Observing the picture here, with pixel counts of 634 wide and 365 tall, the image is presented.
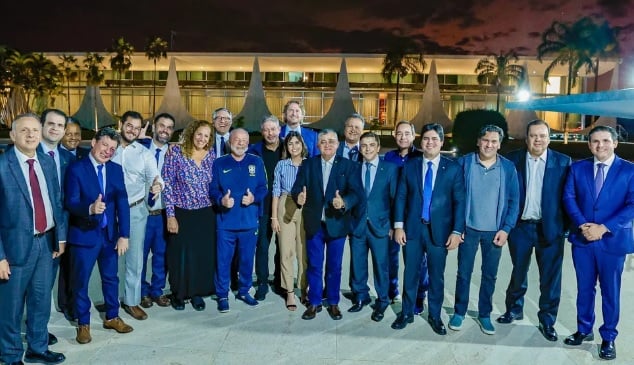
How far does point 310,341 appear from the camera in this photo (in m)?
4.17

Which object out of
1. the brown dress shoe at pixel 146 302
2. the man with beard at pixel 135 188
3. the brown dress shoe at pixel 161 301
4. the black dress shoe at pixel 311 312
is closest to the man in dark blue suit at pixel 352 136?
the black dress shoe at pixel 311 312

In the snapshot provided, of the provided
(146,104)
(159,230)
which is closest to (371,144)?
(159,230)

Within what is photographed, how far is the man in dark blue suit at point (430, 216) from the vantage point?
437 cm

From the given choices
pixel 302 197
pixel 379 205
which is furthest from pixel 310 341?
pixel 379 205

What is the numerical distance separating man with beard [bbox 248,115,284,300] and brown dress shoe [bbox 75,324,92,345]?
1.62m

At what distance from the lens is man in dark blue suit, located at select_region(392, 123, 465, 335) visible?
4.37 m

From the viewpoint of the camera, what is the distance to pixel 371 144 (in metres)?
4.75

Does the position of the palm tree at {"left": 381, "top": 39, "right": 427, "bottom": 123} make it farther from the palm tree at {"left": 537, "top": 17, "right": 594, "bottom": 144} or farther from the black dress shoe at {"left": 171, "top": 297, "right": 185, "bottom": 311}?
the black dress shoe at {"left": 171, "top": 297, "right": 185, "bottom": 311}

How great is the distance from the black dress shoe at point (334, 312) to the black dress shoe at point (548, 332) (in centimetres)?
169

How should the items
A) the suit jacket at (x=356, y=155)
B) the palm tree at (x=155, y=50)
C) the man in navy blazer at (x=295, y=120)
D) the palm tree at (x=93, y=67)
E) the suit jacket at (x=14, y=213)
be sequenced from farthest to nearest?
the palm tree at (x=93, y=67) < the palm tree at (x=155, y=50) < the man in navy blazer at (x=295, y=120) < the suit jacket at (x=356, y=155) < the suit jacket at (x=14, y=213)

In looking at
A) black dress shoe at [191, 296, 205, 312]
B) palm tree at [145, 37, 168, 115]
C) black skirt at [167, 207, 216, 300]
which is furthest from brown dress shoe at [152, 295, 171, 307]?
palm tree at [145, 37, 168, 115]

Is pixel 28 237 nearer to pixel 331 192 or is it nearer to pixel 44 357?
pixel 44 357

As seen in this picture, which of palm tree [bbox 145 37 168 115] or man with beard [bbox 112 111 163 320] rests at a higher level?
palm tree [bbox 145 37 168 115]

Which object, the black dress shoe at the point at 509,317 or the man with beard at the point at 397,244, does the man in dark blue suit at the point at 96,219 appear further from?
the black dress shoe at the point at 509,317
